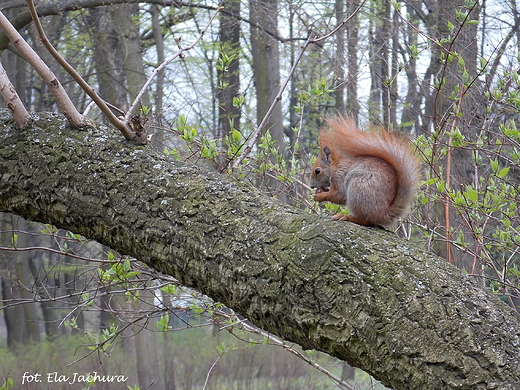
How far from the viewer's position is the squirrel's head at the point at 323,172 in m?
2.79

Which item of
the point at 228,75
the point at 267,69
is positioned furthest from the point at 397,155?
the point at 267,69

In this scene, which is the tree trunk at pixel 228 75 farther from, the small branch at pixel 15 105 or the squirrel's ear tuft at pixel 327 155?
the small branch at pixel 15 105

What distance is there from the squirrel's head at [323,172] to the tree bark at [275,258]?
1.21 metres

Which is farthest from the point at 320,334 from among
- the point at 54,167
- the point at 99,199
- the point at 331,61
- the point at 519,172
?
the point at 331,61

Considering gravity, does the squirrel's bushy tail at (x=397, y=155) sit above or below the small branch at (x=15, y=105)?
below

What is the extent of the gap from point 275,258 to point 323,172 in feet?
4.93

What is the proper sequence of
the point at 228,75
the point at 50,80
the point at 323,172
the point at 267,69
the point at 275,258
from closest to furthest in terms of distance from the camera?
the point at 275,258 < the point at 50,80 < the point at 323,172 < the point at 228,75 < the point at 267,69

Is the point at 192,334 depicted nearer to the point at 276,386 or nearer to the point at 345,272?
the point at 276,386

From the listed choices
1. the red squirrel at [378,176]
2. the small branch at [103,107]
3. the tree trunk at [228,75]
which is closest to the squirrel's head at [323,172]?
the red squirrel at [378,176]

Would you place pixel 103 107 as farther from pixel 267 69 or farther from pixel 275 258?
pixel 267 69

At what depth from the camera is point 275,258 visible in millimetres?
1344

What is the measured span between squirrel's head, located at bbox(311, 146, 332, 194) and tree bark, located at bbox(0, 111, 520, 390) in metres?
1.21

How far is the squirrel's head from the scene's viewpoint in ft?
9.14

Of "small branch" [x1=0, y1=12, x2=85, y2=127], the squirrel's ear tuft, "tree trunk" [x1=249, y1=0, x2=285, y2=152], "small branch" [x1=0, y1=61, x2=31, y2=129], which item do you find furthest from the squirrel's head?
"tree trunk" [x1=249, y1=0, x2=285, y2=152]
